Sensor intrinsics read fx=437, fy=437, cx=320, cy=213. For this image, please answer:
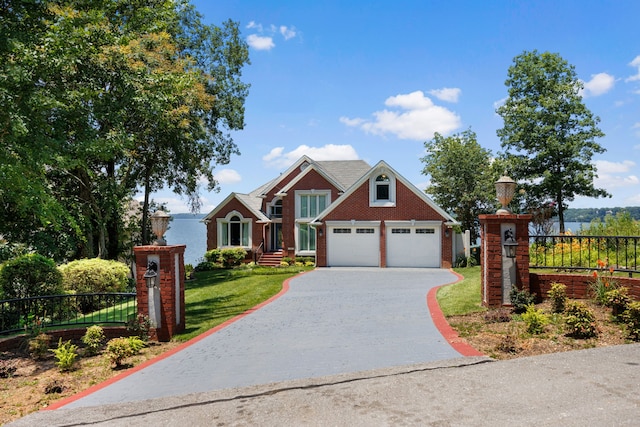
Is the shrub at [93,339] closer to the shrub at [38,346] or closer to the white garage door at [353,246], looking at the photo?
the shrub at [38,346]

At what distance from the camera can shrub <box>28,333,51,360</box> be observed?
29.7ft

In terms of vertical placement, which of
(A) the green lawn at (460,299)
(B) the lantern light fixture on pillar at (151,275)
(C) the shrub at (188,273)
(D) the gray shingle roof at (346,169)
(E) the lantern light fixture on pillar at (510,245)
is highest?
(D) the gray shingle roof at (346,169)

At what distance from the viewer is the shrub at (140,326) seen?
9.77m

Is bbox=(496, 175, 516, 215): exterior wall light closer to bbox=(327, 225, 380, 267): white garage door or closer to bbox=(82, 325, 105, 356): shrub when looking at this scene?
bbox=(82, 325, 105, 356): shrub

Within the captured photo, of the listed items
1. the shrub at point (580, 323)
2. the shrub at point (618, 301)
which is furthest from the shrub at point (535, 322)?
the shrub at point (618, 301)

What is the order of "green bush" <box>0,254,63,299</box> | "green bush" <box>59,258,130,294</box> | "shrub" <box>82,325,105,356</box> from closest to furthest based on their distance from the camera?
"shrub" <box>82,325,105,356</box>
"green bush" <box>0,254,63,299</box>
"green bush" <box>59,258,130,294</box>

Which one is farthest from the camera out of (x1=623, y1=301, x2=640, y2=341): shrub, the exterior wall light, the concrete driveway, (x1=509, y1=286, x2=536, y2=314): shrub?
the exterior wall light

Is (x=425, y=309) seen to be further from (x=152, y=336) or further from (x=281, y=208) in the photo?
(x=281, y=208)

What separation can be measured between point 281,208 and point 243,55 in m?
11.2

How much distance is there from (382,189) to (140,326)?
60.1 ft

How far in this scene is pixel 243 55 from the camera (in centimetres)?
2947

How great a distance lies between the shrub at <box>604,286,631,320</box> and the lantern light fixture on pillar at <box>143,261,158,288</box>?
9599 millimetres

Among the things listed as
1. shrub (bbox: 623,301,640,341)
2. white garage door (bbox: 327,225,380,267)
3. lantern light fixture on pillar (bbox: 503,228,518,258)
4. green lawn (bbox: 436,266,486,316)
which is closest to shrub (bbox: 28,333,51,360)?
green lawn (bbox: 436,266,486,316)

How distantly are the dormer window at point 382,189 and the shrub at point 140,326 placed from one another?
17490 millimetres
